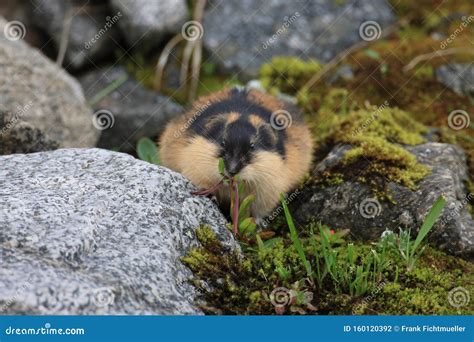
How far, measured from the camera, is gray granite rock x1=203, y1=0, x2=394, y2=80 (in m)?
11.7

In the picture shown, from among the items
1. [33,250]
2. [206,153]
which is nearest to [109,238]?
[33,250]

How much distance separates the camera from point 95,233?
5.82 meters

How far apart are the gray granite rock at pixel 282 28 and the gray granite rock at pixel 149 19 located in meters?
0.62

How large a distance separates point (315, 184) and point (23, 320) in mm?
4506

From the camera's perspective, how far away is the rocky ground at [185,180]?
18.5 ft

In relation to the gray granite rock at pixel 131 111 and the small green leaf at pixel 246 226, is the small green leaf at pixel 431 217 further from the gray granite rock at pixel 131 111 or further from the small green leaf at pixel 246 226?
the gray granite rock at pixel 131 111

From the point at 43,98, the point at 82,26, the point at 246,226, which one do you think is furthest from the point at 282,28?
the point at 246,226

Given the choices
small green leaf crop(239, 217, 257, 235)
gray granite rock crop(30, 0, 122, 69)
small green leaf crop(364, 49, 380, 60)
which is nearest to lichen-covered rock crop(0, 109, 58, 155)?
gray granite rock crop(30, 0, 122, 69)

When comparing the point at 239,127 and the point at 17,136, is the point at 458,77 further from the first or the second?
the point at 17,136

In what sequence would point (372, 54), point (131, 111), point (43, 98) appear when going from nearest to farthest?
point (43, 98)
point (372, 54)
point (131, 111)

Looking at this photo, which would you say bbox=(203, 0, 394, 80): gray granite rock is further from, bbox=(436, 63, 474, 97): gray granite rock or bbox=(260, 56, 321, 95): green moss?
bbox=(436, 63, 474, 97): gray granite rock

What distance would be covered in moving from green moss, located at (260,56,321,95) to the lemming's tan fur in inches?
84.0

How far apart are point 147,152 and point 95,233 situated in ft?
11.3

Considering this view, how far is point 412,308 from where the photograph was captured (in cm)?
609
